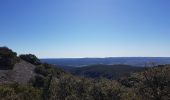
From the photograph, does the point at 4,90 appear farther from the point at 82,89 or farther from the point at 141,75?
the point at 141,75

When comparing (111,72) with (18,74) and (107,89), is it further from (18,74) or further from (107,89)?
(107,89)

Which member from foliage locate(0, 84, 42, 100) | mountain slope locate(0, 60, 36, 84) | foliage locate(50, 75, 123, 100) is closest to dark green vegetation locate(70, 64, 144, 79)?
mountain slope locate(0, 60, 36, 84)

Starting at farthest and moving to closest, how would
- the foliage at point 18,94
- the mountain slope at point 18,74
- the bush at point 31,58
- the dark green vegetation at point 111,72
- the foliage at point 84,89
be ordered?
the dark green vegetation at point 111,72 < the bush at point 31,58 < the mountain slope at point 18,74 < the foliage at point 18,94 < the foliage at point 84,89

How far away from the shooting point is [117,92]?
76.1 feet

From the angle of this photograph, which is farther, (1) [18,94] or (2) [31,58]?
(2) [31,58]

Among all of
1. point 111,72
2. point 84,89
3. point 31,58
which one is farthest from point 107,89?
point 111,72

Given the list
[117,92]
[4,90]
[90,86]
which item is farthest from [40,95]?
[117,92]

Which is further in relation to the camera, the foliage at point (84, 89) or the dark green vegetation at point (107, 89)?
the foliage at point (84, 89)

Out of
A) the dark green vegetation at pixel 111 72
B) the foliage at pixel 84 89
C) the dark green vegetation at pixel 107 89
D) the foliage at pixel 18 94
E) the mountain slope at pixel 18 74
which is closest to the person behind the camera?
the dark green vegetation at pixel 107 89

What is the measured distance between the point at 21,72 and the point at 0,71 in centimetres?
362

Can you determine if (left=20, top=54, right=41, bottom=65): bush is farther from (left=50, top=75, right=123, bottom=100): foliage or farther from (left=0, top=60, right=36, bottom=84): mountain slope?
(left=50, top=75, right=123, bottom=100): foliage

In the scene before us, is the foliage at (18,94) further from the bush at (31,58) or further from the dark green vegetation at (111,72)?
the dark green vegetation at (111,72)

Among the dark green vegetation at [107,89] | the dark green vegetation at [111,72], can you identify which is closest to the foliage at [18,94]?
the dark green vegetation at [107,89]

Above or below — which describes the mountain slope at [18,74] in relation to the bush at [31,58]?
below
